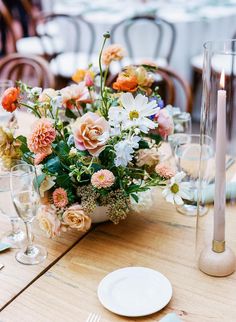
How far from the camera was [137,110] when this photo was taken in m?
0.94

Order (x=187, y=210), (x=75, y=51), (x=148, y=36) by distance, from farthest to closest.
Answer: (x=75, y=51) → (x=148, y=36) → (x=187, y=210)

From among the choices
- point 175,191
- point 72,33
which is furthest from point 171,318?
point 72,33

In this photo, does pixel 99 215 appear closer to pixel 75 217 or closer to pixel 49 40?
pixel 75 217

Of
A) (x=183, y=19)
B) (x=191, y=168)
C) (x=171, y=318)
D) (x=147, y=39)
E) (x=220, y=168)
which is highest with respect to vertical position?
(x=183, y=19)

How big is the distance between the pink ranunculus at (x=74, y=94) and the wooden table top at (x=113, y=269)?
1.00ft

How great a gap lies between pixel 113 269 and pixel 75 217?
133mm

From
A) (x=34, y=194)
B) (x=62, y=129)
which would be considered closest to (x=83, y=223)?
(x=34, y=194)

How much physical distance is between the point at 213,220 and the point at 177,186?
0.11m

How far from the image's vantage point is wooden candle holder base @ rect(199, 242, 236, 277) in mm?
880

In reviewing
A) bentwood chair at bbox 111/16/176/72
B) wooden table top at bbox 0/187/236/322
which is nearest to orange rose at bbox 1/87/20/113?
wooden table top at bbox 0/187/236/322

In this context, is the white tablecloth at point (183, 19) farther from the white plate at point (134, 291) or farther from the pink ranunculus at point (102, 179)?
the white plate at point (134, 291)

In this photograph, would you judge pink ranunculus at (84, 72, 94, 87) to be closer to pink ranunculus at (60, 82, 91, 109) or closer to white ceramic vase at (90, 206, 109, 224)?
pink ranunculus at (60, 82, 91, 109)

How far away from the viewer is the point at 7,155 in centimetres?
102

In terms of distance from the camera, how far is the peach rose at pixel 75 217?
3.15 ft
